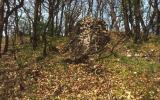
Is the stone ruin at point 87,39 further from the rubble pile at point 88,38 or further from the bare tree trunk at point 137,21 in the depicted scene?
the bare tree trunk at point 137,21

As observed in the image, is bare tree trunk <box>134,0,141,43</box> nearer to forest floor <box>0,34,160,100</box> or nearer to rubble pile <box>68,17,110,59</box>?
rubble pile <box>68,17,110,59</box>

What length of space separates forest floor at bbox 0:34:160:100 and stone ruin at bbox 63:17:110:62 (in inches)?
43.9

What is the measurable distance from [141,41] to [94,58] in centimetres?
687

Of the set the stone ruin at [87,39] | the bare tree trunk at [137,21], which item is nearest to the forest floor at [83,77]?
the stone ruin at [87,39]

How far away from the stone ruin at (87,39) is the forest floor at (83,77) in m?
1.12

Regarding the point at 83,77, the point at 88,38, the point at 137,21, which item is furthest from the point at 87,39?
the point at 83,77

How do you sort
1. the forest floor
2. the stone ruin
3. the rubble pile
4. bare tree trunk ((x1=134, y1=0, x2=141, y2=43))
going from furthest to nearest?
bare tree trunk ((x1=134, y1=0, x2=141, y2=43))
the rubble pile
the stone ruin
the forest floor

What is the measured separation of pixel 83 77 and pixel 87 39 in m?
6.28

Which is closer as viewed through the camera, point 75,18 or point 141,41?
point 141,41

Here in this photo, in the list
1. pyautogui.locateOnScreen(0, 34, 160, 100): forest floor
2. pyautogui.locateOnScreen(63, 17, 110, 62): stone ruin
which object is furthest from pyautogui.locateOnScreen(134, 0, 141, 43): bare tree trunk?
pyautogui.locateOnScreen(0, 34, 160, 100): forest floor

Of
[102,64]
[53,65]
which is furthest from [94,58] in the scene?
[53,65]

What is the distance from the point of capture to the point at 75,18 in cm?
5206

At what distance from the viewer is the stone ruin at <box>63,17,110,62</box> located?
28500mm

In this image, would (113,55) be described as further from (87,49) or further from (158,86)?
(158,86)
